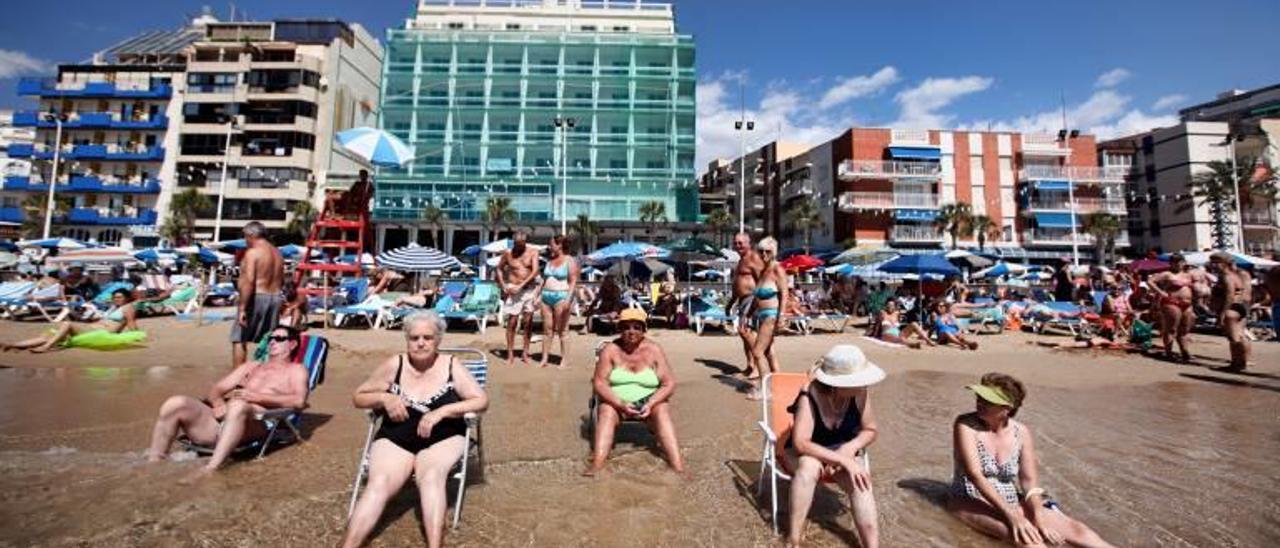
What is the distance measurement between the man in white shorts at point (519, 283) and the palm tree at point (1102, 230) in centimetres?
5045

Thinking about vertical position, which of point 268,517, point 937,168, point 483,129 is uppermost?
point 483,129

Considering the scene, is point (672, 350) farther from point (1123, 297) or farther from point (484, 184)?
point (484, 184)

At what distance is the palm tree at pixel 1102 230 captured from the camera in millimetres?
43469

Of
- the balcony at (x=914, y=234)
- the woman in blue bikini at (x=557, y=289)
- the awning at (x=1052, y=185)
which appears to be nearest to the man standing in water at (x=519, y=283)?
the woman in blue bikini at (x=557, y=289)

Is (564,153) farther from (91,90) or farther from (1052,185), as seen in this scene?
(91,90)

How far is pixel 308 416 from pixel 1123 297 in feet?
44.2

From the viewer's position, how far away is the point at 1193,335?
12.7 meters

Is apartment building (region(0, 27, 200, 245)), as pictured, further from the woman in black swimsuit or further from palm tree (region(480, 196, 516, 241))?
the woman in black swimsuit

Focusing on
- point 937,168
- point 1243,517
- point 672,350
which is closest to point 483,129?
point 937,168

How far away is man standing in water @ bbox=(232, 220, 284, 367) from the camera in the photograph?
199 inches

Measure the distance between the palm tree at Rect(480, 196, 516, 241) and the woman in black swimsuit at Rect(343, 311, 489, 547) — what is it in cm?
4044

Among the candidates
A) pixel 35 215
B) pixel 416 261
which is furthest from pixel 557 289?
pixel 35 215

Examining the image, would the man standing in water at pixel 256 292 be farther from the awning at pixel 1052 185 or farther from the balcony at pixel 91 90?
the balcony at pixel 91 90

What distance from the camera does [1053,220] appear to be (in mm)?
44625
